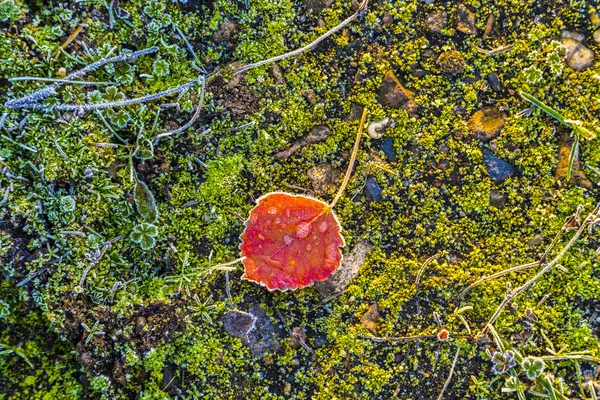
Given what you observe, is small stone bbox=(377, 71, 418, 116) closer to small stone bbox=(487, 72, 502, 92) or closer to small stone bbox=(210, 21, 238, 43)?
small stone bbox=(487, 72, 502, 92)

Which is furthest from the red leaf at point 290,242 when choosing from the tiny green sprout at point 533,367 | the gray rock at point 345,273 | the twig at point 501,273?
the tiny green sprout at point 533,367

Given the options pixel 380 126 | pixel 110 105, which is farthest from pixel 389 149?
pixel 110 105

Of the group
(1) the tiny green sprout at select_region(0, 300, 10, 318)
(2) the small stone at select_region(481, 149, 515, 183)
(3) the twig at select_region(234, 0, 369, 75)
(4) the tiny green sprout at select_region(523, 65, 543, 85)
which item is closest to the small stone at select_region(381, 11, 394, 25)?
(3) the twig at select_region(234, 0, 369, 75)

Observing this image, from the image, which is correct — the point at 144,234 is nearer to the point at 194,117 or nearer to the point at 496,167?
the point at 194,117

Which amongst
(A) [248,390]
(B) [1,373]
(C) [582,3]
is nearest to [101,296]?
(B) [1,373]

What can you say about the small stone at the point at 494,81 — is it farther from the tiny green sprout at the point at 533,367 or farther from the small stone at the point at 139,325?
the small stone at the point at 139,325

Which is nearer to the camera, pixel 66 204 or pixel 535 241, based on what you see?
pixel 66 204
